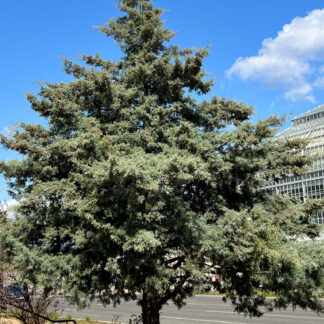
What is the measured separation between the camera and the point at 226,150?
8.48m

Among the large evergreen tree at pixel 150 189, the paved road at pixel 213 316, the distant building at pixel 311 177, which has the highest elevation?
the distant building at pixel 311 177

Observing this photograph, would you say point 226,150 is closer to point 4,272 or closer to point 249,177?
point 249,177

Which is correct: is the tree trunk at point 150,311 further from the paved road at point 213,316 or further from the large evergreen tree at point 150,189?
the paved road at point 213,316

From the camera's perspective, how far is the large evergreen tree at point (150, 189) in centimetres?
684

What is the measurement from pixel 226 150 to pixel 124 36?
4355mm

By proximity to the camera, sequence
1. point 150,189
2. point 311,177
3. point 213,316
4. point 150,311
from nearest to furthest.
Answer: point 150,189, point 150,311, point 213,316, point 311,177

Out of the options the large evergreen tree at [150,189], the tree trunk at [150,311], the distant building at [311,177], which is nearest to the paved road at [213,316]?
the tree trunk at [150,311]

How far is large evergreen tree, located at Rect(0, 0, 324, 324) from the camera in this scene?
269 inches

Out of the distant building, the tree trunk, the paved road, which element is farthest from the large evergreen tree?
the distant building

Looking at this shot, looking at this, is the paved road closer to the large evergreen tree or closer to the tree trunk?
the tree trunk

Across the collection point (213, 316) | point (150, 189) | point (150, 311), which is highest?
point (150, 189)

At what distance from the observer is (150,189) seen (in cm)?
598

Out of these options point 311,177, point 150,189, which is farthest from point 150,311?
point 311,177

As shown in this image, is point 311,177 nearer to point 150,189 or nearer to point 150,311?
point 150,311
